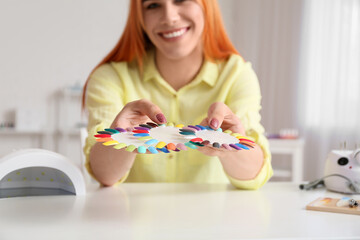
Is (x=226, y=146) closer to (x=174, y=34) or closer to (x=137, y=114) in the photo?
(x=137, y=114)

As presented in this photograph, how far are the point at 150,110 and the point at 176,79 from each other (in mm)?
444

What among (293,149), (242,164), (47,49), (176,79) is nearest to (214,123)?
(242,164)

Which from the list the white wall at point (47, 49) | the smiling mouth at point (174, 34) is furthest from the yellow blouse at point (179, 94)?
the white wall at point (47, 49)

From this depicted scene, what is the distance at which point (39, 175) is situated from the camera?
83 cm

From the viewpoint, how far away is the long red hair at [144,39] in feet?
3.60

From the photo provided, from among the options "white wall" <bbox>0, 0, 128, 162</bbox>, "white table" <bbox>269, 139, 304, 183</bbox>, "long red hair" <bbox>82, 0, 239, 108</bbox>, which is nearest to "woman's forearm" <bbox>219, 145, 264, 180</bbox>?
"long red hair" <bbox>82, 0, 239, 108</bbox>

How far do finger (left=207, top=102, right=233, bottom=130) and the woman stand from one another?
23cm

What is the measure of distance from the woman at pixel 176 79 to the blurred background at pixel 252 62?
7.02 ft

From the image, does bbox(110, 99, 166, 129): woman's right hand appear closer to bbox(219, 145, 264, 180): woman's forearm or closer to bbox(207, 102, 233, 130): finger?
bbox(207, 102, 233, 130): finger

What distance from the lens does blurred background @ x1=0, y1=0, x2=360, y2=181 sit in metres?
3.18

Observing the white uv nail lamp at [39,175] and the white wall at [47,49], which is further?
the white wall at [47,49]

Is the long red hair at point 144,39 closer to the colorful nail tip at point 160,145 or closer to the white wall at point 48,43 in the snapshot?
the colorful nail tip at point 160,145

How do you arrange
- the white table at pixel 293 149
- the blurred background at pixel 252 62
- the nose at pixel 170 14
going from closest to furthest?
1. the nose at pixel 170 14
2. the white table at pixel 293 149
3. the blurred background at pixel 252 62

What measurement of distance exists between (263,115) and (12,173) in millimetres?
2988
